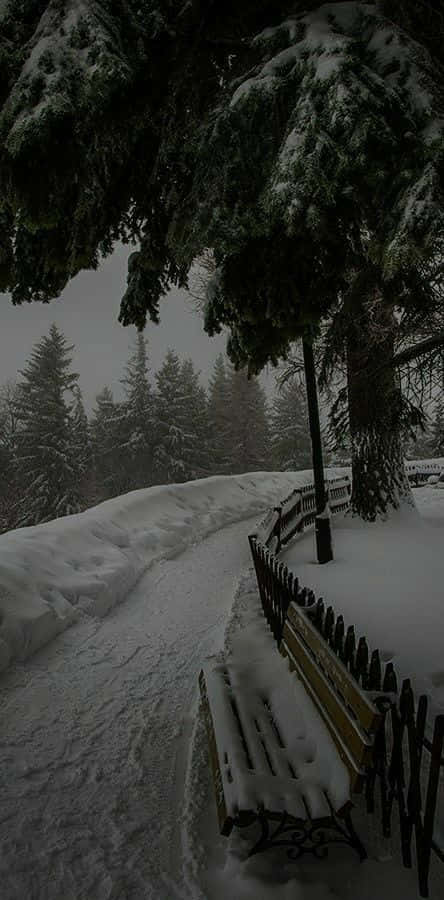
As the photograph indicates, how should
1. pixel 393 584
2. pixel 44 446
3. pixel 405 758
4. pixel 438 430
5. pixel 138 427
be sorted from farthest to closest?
pixel 138 427, pixel 44 446, pixel 438 430, pixel 393 584, pixel 405 758

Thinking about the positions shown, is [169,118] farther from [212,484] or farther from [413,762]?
[212,484]

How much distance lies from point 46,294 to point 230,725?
467cm

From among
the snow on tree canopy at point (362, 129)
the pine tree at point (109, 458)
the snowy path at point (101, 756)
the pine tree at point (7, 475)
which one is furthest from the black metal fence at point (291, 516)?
the pine tree at point (7, 475)

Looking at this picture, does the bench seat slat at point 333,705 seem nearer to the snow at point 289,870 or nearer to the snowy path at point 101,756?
the snow at point 289,870

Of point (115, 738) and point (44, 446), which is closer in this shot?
point (115, 738)

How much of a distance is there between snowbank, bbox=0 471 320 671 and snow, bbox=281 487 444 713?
129 inches

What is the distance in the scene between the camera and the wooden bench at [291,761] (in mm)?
2646

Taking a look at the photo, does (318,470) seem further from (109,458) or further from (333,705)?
(109,458)

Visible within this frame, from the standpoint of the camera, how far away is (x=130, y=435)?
113 ft

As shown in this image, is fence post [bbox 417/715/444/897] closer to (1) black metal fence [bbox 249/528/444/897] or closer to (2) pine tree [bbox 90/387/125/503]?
(1) black metal fence [bbox 249/528/444/897]

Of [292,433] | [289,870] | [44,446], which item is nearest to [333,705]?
[289,870]

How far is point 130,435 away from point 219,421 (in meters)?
8.06

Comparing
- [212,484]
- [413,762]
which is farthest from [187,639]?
[212,484]

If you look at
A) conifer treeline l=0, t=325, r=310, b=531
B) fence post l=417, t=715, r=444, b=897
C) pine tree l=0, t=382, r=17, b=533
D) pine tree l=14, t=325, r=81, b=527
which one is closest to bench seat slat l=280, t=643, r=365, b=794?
fence post l=417, t=715, r=444, b=897
